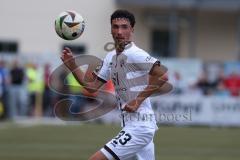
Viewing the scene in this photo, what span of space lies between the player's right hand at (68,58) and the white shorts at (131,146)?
97cm

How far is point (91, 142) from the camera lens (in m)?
19.2

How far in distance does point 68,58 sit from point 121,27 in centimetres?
74

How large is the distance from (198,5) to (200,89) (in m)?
10.9

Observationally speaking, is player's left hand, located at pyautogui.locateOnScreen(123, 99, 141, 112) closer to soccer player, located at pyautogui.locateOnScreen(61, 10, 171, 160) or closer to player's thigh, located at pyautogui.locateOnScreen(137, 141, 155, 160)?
soccer player, located at pyautogui.locateOnScreen(61, 10, 171, 160)

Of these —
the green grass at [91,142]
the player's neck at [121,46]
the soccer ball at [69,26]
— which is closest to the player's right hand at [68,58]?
the soccer ball at [69,26]

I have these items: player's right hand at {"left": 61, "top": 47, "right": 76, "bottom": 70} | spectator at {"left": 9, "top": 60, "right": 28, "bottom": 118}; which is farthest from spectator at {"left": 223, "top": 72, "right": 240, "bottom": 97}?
player's right hand at {"left": 61, "top": 47, "right": 76, "bottom": 70}

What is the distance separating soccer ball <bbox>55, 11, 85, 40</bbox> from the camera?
902cm

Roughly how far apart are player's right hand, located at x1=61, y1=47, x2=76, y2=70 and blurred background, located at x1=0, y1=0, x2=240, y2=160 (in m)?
6.69

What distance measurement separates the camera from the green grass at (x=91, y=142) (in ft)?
53.6

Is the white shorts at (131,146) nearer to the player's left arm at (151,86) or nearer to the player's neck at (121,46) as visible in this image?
the player's left arm at (151,86)

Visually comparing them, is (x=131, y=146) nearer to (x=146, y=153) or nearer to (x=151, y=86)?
(x=146, y=153)

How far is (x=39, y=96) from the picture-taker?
2891 centimetres

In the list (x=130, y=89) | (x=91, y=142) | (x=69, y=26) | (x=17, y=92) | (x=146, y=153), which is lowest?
(x=17, y=92)

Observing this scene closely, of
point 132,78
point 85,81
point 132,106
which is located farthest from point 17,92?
point 132,106
